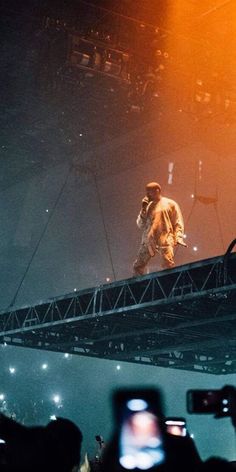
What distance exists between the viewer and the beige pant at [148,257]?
10875 mm

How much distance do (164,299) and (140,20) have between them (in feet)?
15.5

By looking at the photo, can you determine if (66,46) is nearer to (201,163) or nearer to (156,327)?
(156,327)

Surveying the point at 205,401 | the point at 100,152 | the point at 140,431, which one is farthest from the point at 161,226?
the point at 140,431

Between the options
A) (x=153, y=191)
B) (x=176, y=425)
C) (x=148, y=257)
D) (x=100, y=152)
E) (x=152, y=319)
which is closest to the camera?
(x=176, y=425)

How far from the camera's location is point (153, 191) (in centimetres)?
1078

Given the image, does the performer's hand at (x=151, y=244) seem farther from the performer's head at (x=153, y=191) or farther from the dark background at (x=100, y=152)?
the dark background at (x=100, y=152)

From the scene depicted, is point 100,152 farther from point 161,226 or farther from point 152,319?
point 152,319

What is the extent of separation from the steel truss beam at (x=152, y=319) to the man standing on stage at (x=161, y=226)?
2.72ft

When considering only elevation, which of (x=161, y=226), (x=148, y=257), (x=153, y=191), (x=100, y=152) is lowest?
(x=148, y=257)

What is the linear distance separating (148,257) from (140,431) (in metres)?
8.37

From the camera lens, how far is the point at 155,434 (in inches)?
113

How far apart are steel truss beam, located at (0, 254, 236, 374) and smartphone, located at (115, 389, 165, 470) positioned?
19.6ft

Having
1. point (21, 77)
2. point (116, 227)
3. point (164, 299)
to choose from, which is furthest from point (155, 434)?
point (116, 227)

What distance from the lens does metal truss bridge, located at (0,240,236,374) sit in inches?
375
